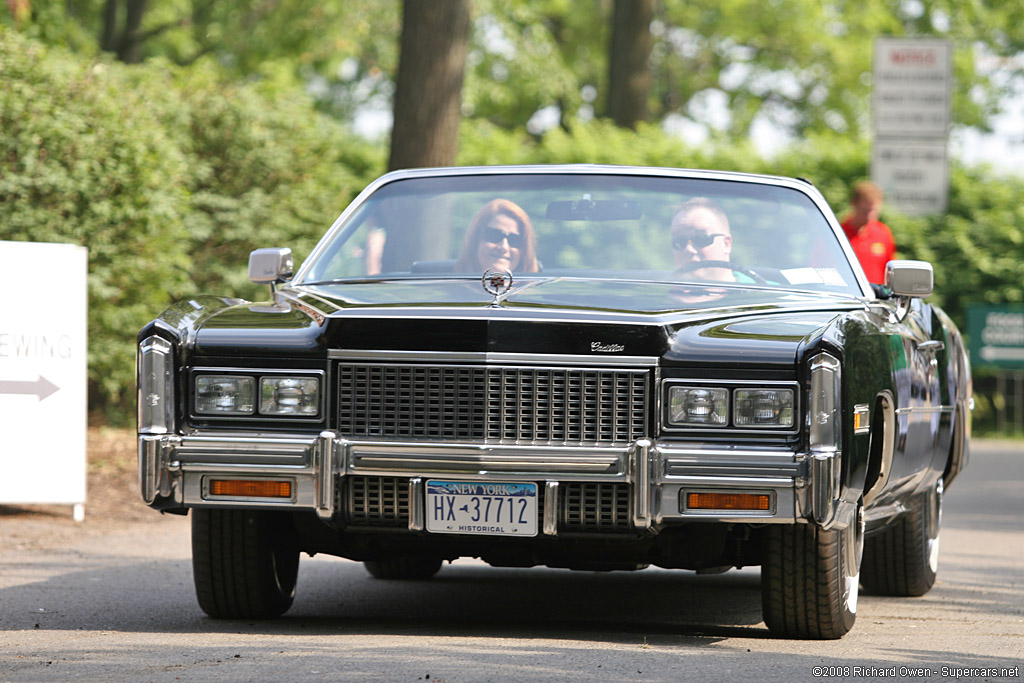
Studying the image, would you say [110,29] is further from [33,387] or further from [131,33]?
[33,387]

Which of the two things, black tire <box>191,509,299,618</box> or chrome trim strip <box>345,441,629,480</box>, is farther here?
black tire <box>191,509,299,618</box>

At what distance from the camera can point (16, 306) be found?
32.1 ft

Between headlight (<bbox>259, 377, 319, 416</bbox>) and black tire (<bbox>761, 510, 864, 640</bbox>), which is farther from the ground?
headlight (<bbox>259, 377, 319, 416</bbox>)

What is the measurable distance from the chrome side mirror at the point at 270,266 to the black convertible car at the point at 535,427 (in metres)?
0.41

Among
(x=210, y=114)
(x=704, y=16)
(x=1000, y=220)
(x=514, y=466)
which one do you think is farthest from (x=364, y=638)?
(x=704, y=16)

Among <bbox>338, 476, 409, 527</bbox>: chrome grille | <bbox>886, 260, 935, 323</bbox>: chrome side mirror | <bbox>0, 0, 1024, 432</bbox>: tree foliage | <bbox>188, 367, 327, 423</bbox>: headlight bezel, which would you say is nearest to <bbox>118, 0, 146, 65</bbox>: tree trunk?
<bbox>0, 0, 1024, 432</bbox>: tree foliage

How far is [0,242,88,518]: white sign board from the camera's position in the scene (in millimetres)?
9773

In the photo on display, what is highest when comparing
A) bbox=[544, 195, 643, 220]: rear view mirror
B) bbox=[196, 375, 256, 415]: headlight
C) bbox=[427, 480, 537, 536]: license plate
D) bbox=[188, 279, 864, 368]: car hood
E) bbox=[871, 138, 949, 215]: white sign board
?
bbox=[871, 138, 949, 215]: white sign board

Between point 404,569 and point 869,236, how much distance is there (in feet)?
17.5

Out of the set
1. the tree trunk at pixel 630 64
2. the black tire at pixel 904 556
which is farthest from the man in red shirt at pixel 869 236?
the tree trunk at pixel 630 64

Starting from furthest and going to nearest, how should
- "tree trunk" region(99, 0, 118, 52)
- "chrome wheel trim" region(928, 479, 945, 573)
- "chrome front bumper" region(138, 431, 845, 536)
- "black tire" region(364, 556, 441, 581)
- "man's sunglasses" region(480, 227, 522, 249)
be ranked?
"tree trunk" region(99, 0, 118, 52)
"black tire" region(364, 556, 441, 581)
"chrome wheel trim" region(928, 479, 945, 573)
"man's sunglasses" region(480, 227, 522, 249)
"chrome front bumper" region(138, 431, 845, 536)

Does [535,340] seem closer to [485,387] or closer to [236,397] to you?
[485,387]

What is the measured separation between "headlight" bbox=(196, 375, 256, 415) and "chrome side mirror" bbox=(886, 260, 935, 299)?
2.78 m

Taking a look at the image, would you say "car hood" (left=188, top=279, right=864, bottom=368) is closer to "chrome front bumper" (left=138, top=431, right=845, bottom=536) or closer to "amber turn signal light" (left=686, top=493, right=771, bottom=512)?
"chrome front bumper" (left=138, top=431, right=845, bottom=536)
